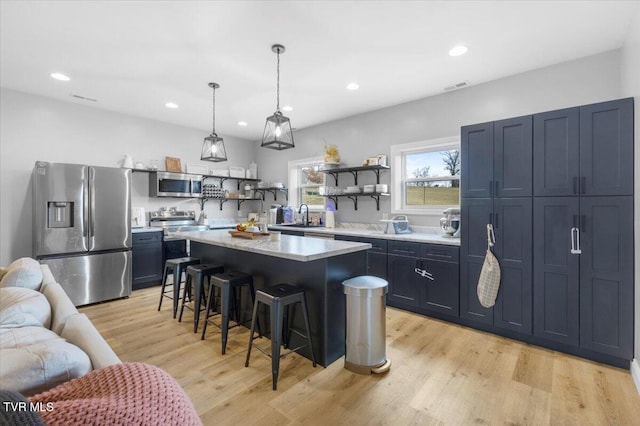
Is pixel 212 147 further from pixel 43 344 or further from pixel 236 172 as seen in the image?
pixel 43 344

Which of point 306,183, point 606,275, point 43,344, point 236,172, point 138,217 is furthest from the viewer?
point 236,172

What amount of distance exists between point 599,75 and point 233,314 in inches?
180

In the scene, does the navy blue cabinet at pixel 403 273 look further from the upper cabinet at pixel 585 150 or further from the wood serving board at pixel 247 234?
the wood serving board at pixel 247 234

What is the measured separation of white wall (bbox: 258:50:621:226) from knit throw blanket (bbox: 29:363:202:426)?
3939mm

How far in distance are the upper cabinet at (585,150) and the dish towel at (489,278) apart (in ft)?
2.01

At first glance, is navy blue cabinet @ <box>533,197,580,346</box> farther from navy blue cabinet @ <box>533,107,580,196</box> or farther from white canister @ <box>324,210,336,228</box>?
A: white canister @ <box>324,210,336,228</box>

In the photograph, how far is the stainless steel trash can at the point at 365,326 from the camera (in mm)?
2402

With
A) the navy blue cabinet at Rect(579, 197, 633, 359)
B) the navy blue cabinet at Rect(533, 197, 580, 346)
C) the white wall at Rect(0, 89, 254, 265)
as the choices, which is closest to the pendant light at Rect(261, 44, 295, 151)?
the navy blue cabinet at Rect(533, 197, 580, 346)

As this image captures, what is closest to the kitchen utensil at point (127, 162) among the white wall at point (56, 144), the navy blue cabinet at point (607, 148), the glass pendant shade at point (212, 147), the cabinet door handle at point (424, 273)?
the white wall at point (56, 144)

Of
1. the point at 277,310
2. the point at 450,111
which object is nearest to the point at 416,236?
the point at 450,111

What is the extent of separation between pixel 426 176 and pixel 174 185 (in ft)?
14.0

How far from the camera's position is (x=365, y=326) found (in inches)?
94.7

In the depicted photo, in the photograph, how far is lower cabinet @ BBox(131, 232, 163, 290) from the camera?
470cm

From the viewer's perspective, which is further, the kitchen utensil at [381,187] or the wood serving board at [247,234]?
the kitchen utensil at [381,187]
